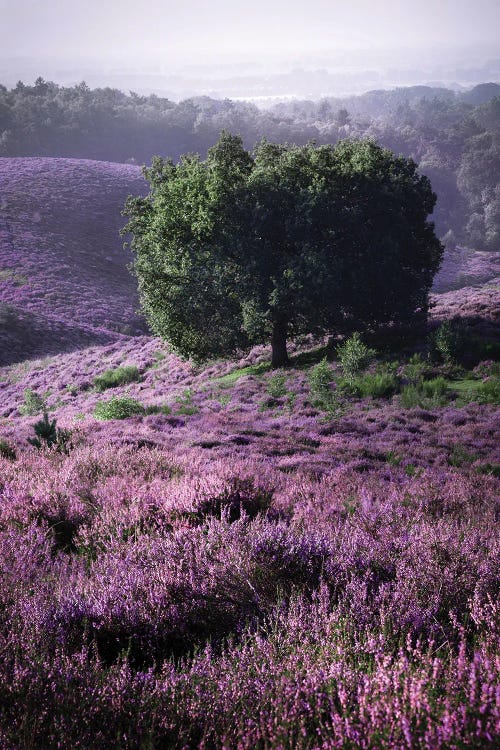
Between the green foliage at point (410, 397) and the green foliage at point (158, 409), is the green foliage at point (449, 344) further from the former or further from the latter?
the green foliage at point (158, 409)

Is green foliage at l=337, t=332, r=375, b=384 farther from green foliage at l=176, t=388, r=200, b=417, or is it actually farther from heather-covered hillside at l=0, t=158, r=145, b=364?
heather-covered hillside at l=0, t=158, r=145, b=364

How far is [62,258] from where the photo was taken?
47.8 m

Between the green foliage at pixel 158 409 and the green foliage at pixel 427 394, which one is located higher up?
the green foliage at pixel 427 394

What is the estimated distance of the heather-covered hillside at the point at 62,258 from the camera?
36.3m

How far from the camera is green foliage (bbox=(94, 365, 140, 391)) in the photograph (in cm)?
2506

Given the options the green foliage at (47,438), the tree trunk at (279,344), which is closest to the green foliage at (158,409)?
the green foliage at (47,438)

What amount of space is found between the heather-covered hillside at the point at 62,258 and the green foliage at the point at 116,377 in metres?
10.4

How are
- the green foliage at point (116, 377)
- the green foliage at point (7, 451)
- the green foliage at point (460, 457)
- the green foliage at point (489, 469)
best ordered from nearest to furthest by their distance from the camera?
the green foliage at point (7, 451) → the green foliage at point (489, 469) → the green foliage at point (460, 457) → the green foliage at point (116, 377)

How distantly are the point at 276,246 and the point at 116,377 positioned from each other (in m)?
10.8

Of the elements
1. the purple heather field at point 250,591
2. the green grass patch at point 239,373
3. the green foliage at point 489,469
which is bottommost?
the green grass patch at point 239,373

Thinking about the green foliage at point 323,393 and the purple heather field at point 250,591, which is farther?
the green foliage at point 323,393

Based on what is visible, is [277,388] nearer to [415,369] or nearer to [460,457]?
[415,369]

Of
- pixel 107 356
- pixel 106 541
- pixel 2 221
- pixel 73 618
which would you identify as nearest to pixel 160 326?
pixel 107 356

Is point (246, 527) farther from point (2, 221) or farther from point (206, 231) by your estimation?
point (2, 221)
